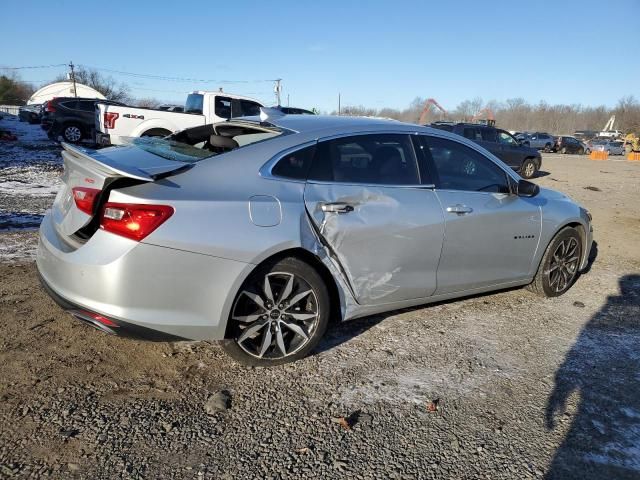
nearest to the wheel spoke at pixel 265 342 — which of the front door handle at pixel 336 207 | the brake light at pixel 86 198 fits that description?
the front door handle at pixel 336 207

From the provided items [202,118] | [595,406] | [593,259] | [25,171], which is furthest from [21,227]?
[202,118]

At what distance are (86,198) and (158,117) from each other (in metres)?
11.0

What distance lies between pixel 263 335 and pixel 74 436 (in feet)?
3.77

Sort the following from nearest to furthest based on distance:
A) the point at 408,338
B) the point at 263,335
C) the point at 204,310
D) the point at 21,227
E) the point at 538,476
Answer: the point at 538,476, the point at 204,310, the point at 263,335, the point at 408,338, the point at 21,227

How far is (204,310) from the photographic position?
109 inches

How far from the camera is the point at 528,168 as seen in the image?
1697 centimetres

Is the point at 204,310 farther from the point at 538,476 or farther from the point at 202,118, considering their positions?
the point at 202,118

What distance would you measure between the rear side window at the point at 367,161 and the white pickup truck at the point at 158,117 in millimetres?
10155

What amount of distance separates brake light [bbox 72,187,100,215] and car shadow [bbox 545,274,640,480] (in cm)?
276

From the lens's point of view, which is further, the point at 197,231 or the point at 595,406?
the point at 595,406

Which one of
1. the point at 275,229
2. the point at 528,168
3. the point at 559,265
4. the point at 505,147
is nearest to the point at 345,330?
the point at 275,229

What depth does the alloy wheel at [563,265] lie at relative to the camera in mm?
4677

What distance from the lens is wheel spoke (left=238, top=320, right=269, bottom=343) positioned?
9.82 ft

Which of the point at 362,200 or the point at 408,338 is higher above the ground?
the point at 362,200
